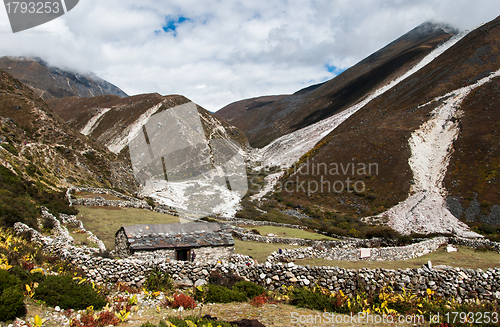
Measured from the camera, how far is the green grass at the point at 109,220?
2052 centimetres

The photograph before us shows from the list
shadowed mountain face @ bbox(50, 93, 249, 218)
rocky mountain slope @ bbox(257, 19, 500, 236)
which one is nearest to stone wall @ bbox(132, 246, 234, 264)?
rocky mountain slope @ bbox(257, 19, 500, 236)

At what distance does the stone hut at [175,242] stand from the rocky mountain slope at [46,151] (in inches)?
829

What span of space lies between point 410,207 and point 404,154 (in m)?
17.4

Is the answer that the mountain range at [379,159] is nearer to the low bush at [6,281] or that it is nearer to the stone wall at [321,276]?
the stone wall at [321,276]

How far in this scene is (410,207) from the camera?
155 ft

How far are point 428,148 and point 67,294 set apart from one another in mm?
70652

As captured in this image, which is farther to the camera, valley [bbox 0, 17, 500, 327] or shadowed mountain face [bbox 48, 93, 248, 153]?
shadowed mountain face [bbox 48, 93, 248, 153]

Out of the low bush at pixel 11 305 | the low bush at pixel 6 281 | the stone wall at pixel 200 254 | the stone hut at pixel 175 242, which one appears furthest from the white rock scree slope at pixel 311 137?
the low bush at pixel 11 305

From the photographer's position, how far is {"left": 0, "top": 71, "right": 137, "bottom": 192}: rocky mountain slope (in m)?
34.4

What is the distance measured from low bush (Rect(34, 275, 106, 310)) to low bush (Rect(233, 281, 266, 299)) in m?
4.42

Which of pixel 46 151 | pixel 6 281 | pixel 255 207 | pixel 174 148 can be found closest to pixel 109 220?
pixel 6 281

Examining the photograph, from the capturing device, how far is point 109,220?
24.5 m

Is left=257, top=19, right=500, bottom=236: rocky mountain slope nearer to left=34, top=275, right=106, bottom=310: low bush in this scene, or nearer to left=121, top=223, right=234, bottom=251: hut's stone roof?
left=121, top=223, right=234, bottom=251: hut's stone roof

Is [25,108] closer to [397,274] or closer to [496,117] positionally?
[397,274]
